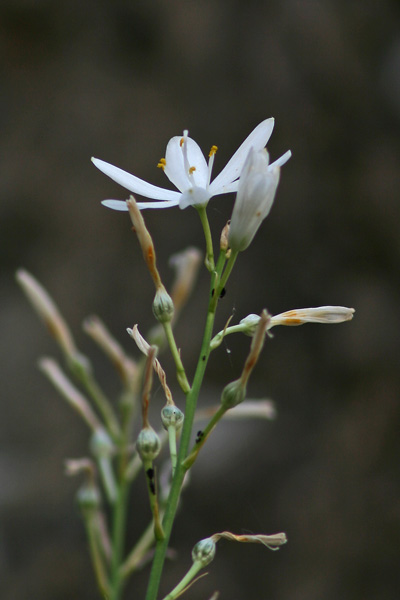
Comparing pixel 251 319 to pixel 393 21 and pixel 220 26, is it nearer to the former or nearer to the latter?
pixel 220 26

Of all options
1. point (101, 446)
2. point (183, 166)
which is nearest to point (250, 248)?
point (101, 446)

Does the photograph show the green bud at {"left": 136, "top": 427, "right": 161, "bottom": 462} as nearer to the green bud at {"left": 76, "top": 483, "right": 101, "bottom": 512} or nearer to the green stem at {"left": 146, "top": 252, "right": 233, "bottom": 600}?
the green stem at {"left": 146, "top": 252, "right": 233, "bottom": 600}

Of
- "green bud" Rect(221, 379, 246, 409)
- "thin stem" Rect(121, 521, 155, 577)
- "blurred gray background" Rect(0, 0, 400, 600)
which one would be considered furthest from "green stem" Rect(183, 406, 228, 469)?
"blurred gray background" Rect(0, 0, 400, 600)

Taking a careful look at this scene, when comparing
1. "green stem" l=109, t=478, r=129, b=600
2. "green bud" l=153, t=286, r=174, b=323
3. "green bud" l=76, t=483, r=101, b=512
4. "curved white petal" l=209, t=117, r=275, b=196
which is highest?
"curved white petal" l=209, t=117, r=275, b=196

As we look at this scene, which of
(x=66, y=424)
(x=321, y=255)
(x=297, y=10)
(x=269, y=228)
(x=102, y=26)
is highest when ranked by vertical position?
(x=102, y=26)

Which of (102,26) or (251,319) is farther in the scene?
(102,26)

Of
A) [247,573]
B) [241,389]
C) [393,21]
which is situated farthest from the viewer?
[393,21]

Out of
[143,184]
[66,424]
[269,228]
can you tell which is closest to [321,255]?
[269,228]
